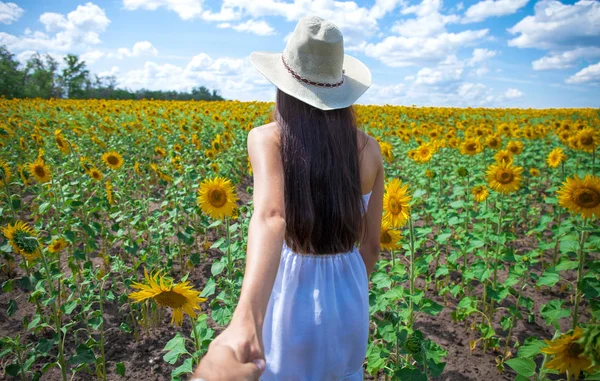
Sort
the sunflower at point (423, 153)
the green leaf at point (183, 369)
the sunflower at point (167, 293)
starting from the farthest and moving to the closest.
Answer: the sunflower at point (423, 153) < the green leaf at point (183, 369) < the sunflower at point (167, 293)

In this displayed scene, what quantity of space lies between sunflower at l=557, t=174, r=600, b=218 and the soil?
3.77ft

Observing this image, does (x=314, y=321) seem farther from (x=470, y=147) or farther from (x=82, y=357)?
(x=470, y=147)

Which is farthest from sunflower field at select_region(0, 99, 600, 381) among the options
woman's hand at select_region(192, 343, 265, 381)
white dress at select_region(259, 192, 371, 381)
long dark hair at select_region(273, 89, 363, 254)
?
woman's hand at select_region(192, 343, 265, 381)

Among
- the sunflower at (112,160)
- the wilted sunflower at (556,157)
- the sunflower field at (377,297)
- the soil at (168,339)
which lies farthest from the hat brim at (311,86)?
the wilted sunflower at (556,157)

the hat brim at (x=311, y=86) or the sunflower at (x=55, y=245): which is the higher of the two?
the hat brim at (x=311, y=86)

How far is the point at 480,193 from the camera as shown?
3.69 meters

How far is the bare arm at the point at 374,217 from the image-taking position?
149cm

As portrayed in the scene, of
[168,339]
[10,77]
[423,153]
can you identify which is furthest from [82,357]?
[10,77]

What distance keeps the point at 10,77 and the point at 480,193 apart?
28.5 m

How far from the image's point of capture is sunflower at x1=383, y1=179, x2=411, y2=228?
213 centimetres

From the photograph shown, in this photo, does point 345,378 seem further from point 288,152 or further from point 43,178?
point 43,178

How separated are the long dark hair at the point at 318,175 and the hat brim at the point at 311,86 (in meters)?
0.04

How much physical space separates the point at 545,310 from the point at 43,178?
430 centimetres

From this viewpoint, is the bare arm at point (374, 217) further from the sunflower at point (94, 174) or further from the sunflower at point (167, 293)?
the sunflower at point (94, 174)
